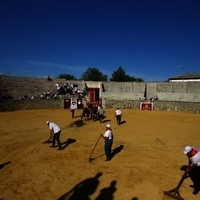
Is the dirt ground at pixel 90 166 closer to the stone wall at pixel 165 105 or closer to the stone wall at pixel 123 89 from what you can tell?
the stone wall at pixel 165 105

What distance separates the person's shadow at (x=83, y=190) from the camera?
813cm

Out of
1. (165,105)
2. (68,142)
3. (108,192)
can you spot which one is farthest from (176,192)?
(165,105)

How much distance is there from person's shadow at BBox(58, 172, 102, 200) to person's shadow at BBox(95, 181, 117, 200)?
1.22 ft

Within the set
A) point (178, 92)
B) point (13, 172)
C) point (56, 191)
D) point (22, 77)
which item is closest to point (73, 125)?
point (13, 172)

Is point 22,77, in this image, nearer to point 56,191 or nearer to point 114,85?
point 114,85

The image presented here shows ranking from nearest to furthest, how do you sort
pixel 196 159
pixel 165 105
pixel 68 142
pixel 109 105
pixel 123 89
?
pixel 196 159 < pixel 68 142 < pixel 165 105 < pixel 109 105 < pixel 123 89

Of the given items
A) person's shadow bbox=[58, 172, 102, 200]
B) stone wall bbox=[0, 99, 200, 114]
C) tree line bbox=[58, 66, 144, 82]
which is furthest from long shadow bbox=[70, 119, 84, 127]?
tree line bbox=[58, 66, 144, 82]

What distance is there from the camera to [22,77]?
1518 inches

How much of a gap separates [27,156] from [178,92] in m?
31.9

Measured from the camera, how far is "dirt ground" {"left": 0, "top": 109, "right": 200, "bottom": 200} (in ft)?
27.9

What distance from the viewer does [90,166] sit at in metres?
11.0

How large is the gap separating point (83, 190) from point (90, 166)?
2392mm

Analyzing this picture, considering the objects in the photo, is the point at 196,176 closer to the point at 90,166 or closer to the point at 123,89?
the point at 90,166

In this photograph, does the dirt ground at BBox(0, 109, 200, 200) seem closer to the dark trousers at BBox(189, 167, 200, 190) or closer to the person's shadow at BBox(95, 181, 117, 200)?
the person's shadow at BBox(95, 181, 117, 200)
